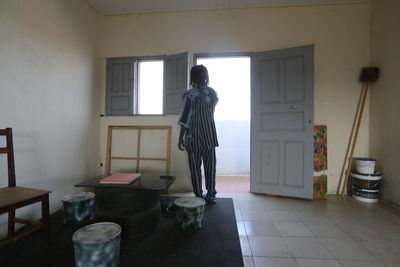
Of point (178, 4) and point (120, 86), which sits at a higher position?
point (178, 4)

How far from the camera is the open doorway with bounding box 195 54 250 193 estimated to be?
455cm

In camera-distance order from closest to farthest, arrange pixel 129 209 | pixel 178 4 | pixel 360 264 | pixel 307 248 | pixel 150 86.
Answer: pixel 360 264, pixel 307 248, pixel 129 209, pixel 178 4, pixel 150 86

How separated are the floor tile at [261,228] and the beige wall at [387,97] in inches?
71.2

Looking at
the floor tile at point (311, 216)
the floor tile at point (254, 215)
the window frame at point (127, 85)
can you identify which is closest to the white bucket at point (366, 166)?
the floor tile at point (311, 216)

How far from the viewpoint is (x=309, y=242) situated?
5.77 ft

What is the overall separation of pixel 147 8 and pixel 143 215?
303cm

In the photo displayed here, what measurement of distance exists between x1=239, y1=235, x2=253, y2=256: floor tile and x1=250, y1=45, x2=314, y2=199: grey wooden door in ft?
4.30

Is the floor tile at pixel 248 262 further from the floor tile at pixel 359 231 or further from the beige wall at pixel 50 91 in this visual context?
the beige wall at pixel 50 91

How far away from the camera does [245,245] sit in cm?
172

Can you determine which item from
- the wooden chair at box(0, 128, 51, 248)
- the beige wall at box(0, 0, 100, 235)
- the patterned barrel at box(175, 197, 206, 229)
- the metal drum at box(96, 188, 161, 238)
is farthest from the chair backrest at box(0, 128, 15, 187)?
the patterned barrel at box(175, 197, 206, 229)

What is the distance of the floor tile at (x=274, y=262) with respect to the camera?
4.79 feet

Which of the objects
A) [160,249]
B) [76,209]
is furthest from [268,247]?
[76,209]

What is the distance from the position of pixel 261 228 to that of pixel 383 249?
952 millimetres

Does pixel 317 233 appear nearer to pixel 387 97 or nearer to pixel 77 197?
pixel 387 97
